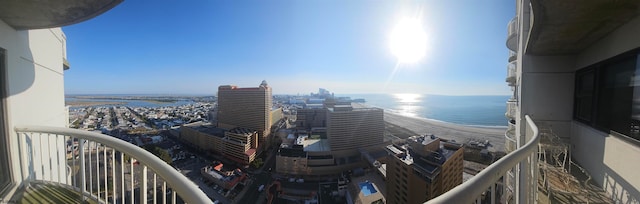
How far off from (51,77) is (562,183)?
744 cm

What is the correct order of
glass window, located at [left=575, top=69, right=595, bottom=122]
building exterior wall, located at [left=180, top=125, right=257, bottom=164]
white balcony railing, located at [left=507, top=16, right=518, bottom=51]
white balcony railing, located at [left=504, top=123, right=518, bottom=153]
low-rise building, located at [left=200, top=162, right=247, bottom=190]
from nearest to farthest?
glass window, located at [left=575, top=69, right=595, bottom=122]
white balcony railing, located at [left=504, top=123, right=518, bottom=153]
white balcony railing, located at [left=507, top=16, right=518, bottom=51]
low-rise building, located at [left=200, top=162, right=247, bottom=190]
building exterior wall, located at [left=180, top=125, right=257, bottom=164]

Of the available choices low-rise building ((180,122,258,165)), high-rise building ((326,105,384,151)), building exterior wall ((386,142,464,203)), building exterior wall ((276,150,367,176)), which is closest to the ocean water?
high-rise building ((326,105,384,151))

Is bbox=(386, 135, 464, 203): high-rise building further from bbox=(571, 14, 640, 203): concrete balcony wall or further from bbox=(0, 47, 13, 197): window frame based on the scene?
bbox=(0, 47, 13, 197): window frame

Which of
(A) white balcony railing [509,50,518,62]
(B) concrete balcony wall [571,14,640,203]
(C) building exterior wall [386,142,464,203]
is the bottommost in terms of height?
(C) building exterior wall [386,142,464,203]

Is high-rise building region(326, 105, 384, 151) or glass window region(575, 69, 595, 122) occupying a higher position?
glass window region(575, 69, 595, 122)

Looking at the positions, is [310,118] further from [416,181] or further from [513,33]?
[513,33]

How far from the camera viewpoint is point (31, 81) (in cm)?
269

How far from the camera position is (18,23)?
7.32 feet

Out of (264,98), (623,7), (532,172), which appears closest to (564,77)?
(623,7)

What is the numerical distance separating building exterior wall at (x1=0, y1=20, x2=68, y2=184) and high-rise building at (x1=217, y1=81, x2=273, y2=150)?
24.9 m

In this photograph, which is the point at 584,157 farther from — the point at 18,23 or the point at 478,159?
the point at 478,159

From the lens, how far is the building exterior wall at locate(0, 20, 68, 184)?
2.22m

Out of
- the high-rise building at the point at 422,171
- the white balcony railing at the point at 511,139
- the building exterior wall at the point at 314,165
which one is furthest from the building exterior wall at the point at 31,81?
the building exterior wall at the point at 314,165

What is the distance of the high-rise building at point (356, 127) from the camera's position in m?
25.4
